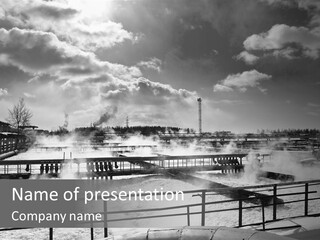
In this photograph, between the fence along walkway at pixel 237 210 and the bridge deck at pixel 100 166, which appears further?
the bridge deck at pixel 100 166

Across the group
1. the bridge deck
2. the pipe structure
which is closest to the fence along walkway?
the pipe structure

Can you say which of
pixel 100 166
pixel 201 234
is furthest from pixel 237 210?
pixel 100 166

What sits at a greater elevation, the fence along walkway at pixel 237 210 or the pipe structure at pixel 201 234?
the pipe structure at pixel 201 234

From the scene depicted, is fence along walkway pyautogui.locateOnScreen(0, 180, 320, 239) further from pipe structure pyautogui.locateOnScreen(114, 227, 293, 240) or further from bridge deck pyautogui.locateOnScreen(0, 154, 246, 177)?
bridge deck pyautogui.locateOnScreen(0, 154, 246, 177)

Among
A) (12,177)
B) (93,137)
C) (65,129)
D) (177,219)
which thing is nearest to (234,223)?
(177,219)

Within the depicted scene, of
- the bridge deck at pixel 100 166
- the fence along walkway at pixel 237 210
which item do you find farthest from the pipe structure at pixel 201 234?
the bridge deck at pixel 100 166

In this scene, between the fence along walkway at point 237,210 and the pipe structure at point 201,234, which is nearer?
the pipe structure at point 201,234

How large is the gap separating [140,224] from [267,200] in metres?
5.63

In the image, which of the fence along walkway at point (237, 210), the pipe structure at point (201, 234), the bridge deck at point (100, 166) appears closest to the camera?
the pipe structure at point (201, 234)

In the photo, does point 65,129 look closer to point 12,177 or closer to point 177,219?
point 12,177

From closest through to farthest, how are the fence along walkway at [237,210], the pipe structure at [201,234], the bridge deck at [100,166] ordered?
the pipe structure at [201,234] → the fence along walkway at [237,210] → the bridge deck at [100,166]

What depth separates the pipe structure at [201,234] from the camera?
12.8ft

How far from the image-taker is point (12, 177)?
1778 cm

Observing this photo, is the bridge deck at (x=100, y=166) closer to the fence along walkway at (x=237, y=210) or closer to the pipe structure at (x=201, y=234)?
the fence along walkway at (x=237, y=210)
